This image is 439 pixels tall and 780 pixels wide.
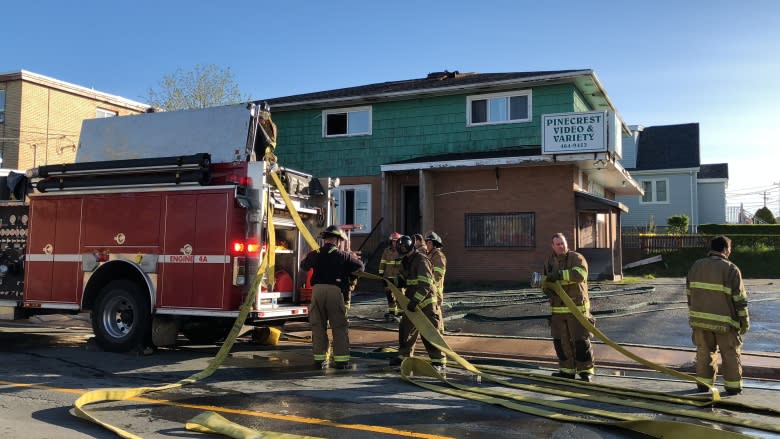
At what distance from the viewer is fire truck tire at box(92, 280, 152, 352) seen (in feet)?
27.4

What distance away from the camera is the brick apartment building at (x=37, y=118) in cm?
2473

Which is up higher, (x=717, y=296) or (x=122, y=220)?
(x=122, y=220)

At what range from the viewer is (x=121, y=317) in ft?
28.6

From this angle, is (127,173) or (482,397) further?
(127,173)

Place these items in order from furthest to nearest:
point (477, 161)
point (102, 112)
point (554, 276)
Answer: point (102, 112), point (477, 161), point (554, 276)

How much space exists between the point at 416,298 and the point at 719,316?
3.39m

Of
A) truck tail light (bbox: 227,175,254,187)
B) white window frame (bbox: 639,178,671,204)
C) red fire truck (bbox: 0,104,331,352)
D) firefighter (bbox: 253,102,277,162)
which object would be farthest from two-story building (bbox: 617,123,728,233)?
truck tail light (bbox: 227,175,254,187)

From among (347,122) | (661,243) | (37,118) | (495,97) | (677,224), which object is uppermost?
(37,118)

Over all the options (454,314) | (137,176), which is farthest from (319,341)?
(454,314)

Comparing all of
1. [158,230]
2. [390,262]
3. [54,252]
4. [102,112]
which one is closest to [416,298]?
[158,230]

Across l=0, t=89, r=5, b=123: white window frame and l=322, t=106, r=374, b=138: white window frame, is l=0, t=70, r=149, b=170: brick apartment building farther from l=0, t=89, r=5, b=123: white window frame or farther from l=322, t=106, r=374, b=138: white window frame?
l=322, t=106, r=374, b=138: white window frame

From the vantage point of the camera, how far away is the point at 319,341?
25.4 feet

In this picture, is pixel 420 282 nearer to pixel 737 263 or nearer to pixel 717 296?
pixel 717 296

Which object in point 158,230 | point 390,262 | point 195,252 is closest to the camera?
point 195,252
